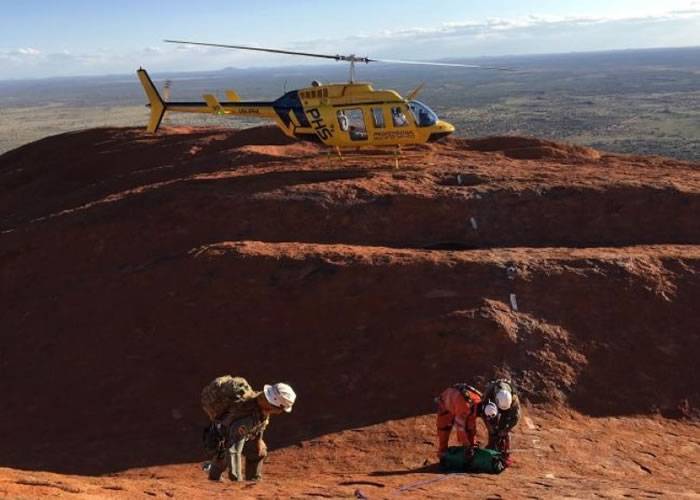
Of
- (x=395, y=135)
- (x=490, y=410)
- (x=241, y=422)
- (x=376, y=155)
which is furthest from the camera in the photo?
(x=376, y=155)

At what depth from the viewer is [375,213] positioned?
16062 millimetres

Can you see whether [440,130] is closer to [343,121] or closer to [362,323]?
[343,121]

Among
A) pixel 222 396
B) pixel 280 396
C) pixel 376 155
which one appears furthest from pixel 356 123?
pixel 280 396

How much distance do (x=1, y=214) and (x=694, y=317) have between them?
2322 centimetres

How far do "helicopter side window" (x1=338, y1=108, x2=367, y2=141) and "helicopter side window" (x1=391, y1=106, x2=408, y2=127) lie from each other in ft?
2.90

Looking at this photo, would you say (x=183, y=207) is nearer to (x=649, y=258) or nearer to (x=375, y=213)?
(x=375, y=213)

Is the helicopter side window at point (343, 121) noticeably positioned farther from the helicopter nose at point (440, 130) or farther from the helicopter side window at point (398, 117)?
the helicopter nose at point (440, 130)

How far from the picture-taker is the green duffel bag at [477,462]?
28.0 ft

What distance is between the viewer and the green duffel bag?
8.55 m

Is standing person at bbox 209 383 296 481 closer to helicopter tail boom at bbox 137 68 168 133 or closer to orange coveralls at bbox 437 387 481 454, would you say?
orange coveralls at bbox 437 387 481 454

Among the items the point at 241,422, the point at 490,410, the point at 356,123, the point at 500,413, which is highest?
the point at 356,123

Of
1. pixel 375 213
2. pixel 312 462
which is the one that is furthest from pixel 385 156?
pixel 312 462

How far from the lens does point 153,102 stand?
24750mm

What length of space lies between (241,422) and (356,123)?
12.9 m
